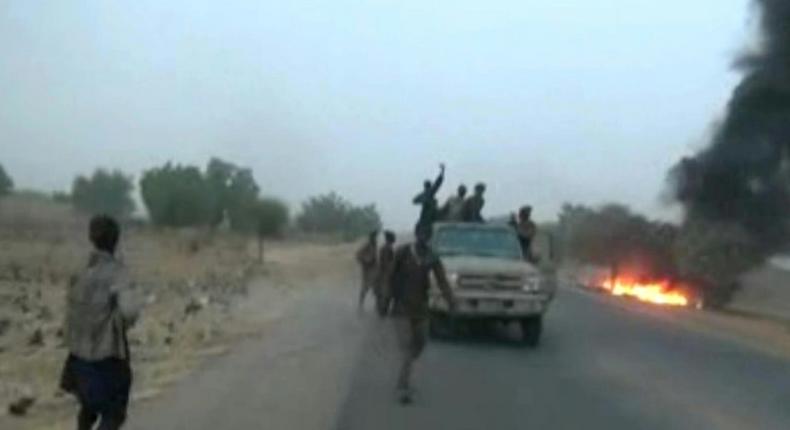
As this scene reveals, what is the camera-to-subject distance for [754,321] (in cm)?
3422

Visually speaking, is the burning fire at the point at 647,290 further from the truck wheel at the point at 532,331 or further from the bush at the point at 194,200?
the bush at the point at 194,200

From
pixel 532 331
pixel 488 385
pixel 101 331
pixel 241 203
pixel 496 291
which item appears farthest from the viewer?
pixel 241 203

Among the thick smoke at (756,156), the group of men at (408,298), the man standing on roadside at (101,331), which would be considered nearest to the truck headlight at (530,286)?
the group of men at (408,298)

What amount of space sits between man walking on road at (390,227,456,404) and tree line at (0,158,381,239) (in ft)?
230

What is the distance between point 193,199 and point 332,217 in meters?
37.2

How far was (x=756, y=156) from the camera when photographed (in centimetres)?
4878

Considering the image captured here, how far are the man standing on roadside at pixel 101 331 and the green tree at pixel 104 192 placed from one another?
11262 cm

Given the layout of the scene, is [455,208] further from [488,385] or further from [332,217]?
[332,217]

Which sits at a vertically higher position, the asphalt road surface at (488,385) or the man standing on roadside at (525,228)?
the man standing on roadside at (525,228)

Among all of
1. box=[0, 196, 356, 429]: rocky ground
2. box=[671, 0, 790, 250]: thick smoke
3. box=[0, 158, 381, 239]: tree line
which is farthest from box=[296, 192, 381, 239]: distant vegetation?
box=[671, 0, 790, 250]: thick smoke

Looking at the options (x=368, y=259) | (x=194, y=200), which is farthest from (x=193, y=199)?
(x=368, y=259)

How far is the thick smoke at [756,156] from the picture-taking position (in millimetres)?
47625

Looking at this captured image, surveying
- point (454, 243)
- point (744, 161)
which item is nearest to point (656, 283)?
point (744, 161)

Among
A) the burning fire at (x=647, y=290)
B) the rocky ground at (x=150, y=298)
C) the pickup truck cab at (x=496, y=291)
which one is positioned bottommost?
the rocky ground at (x=150, y=298)
